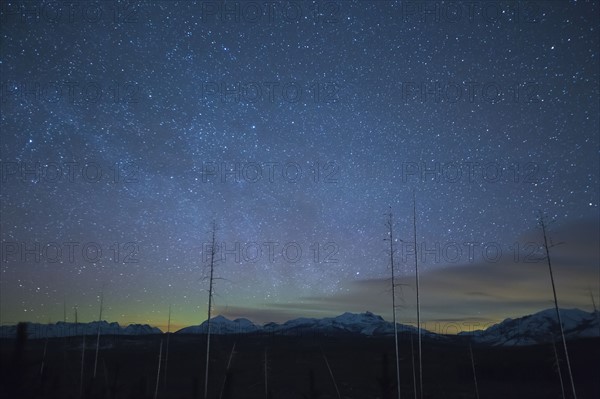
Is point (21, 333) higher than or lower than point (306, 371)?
higher

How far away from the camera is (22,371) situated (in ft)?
56.2

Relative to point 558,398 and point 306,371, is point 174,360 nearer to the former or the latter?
point 306,371

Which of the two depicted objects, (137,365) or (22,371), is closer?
(22,371)

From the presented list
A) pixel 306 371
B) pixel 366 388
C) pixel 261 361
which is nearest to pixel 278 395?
pixel 366 388

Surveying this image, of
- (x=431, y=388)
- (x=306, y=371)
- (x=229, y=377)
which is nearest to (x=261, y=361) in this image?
(x=306, y=371)

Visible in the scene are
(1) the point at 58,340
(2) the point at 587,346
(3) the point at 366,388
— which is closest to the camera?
(3) the point at 366,388

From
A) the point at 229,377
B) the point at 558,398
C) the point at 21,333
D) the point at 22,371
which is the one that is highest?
the point at 21,333

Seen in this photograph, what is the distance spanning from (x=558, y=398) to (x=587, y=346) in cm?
8065

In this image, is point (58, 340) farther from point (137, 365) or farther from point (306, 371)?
point (306, 371)

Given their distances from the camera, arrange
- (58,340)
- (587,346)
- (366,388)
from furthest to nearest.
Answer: (58,340)
(587,346)
(366,388)

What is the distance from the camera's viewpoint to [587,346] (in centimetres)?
14275

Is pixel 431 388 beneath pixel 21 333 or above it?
beneath

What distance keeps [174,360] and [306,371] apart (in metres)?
42.1

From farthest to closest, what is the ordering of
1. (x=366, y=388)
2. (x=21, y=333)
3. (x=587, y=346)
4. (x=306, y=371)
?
(x=587, y=346) → (x=306, y=371) → (x=366, y=388) → (x=21, y=333)
